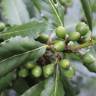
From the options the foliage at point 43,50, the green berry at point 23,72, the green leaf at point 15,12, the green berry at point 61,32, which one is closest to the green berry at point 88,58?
the foliage at point 43,50

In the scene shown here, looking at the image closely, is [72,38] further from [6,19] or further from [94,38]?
[6,19]

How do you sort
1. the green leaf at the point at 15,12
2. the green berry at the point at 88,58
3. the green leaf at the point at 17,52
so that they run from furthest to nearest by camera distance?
the green leaf at the point at 15,12 < the green berry at the point at 88,58 < the green leaf at the point at 17,52

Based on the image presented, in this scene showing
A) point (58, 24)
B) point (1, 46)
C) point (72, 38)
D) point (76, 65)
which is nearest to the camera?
point (1, 46)

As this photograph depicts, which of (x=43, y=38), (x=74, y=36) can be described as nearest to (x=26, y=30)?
(x=43, y=38)

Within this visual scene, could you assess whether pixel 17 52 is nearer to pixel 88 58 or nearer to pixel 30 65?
pixel 30 65

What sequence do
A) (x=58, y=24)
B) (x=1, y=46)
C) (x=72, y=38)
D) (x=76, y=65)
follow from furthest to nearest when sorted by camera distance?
(x=76, y=65) < (x=58, y=24) < (x=72, y=38) < (x=1, y=46)

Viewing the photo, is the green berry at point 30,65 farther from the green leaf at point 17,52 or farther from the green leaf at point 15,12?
the green leaf at point 15,12

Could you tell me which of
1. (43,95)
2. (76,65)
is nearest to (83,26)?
(43,95)

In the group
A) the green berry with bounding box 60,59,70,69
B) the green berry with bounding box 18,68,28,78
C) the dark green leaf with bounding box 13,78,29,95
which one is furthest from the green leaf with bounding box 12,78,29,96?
the green berry with bounding box 60,59,70,69
